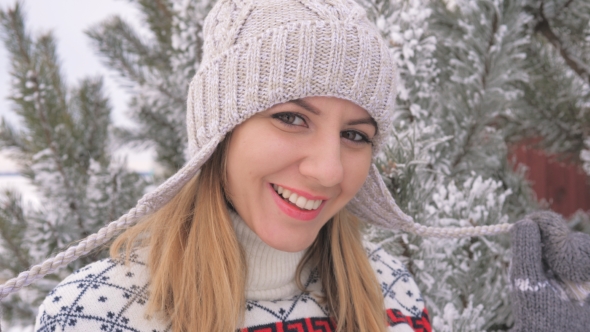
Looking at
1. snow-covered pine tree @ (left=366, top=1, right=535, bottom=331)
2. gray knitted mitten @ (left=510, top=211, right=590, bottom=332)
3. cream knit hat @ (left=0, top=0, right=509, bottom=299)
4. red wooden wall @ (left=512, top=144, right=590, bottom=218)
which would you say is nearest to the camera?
cream knit hat @ (left=0, top=0, right=509, bottom=299)

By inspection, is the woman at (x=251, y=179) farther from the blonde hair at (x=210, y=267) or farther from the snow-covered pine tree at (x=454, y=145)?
the snow-covered pine tree at (x=454, y=145)

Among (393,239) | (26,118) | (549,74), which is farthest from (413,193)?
(26,118)

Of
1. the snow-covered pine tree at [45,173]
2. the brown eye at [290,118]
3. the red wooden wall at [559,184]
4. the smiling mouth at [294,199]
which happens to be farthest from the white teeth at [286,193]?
the red wooden wall at [559,184]

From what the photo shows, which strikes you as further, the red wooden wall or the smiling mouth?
the red wooden wall

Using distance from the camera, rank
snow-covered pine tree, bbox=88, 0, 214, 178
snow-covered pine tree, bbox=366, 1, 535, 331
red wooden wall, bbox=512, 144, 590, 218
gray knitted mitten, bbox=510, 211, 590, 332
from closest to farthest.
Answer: gray knitted mitten, bbox=510, 211, 590, 332 → snow-covered pine tree, bbox=366, 1, 535, 331 → snow-covered pine tree, bbox=88, 0, 214, 178 → red wooden wall, bbox=512, 144, 590, 218

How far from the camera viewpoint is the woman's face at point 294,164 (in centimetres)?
94

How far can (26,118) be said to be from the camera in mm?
1410

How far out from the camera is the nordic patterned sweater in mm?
919

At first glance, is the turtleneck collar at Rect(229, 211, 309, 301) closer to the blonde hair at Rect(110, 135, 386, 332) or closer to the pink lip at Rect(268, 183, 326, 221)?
the blonde hair at Rect(110, 135, 386, 332)

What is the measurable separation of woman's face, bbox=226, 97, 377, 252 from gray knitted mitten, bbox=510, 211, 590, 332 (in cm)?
43

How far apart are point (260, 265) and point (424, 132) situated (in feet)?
1.81

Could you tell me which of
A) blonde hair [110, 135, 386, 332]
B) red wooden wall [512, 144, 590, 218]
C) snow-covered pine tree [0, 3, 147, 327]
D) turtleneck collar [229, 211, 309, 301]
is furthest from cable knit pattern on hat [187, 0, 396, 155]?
red wooden wall [512, 144, 590, 218]

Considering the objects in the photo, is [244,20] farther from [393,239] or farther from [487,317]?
[487,317]

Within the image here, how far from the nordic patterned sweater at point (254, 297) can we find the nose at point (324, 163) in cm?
25
